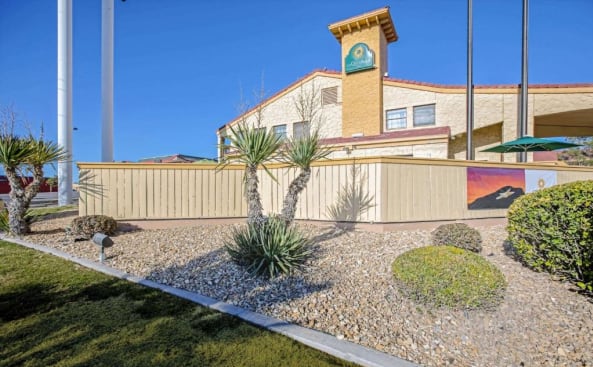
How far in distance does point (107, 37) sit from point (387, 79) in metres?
16.4

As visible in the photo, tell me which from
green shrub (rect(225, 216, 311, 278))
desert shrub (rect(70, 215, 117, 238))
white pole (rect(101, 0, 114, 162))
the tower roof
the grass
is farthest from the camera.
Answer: the tower roof

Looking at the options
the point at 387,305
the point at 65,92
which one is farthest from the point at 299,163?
the point at 65,92

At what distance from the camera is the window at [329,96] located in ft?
63.8

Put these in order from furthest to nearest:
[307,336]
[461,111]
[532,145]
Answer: [461,111], [532,145], [307,336]

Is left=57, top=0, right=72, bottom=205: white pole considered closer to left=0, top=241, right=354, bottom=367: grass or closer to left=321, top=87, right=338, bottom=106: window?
left=0, top=241, right=354, bottom=367: grass

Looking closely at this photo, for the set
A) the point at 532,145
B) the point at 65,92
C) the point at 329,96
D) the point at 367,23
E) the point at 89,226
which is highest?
the point at 367,23

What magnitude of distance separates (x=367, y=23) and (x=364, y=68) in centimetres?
262

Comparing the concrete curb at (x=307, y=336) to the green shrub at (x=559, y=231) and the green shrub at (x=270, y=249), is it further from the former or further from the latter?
the green shrub at (x=559, y=231)

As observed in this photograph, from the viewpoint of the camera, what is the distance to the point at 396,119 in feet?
58.1

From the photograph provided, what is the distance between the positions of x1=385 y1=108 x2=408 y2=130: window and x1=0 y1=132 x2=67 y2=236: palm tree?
631 inches

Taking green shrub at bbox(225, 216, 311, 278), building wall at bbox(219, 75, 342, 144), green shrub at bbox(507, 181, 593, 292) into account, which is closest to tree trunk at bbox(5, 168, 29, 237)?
green shrub at bbox(225, 216, 311, 278)

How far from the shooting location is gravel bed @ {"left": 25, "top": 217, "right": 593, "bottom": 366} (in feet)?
10.2

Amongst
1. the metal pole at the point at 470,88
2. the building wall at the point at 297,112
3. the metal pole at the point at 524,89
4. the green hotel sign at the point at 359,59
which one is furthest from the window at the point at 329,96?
the metal pole at the point at 524,89

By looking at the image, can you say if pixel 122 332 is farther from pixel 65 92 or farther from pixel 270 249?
pixel 65 92
